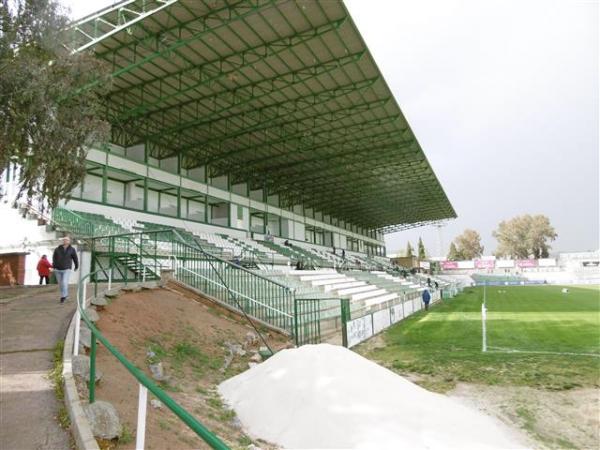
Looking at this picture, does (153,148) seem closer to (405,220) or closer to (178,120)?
(178,120)

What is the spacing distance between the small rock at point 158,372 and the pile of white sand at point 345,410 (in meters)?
1.14

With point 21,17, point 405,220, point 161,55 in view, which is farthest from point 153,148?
point 405,220

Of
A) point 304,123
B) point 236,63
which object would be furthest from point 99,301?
point 304,123

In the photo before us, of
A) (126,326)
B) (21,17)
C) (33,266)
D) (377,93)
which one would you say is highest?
(377,93)

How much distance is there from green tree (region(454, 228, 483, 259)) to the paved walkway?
132304mm

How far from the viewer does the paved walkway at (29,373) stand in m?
3.84

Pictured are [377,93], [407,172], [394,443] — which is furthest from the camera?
[407,172]

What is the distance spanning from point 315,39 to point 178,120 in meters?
13.1

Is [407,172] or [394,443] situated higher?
[407,172]

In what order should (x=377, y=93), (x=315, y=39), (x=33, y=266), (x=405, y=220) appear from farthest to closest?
(x=405, y=220) → (x=377, y=93) → (x=315, y=39) → (x=33, y=266)

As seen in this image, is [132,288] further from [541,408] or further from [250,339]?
[541,408]

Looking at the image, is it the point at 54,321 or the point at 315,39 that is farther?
the point at 315,39

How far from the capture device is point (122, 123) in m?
27.2

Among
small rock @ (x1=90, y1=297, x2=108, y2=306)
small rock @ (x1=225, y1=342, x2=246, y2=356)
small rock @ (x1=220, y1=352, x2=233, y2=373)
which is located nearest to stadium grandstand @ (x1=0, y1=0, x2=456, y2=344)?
small rock @ (x1=90, y1=297, x2=108, y2=306)
